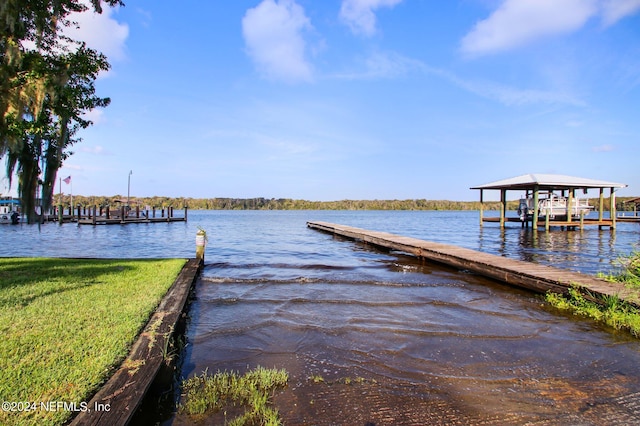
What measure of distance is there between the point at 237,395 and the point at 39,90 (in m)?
6.44

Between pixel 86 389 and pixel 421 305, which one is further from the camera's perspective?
pixel 421 305

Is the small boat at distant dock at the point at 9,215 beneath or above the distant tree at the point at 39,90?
beneath

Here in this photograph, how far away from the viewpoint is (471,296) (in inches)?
324

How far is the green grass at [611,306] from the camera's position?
574cm

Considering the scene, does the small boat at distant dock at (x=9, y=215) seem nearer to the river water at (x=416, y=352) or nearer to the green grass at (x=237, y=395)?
the river water at (x=416, y=352)

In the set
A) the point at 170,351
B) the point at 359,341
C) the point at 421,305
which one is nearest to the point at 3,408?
the point at 170,351

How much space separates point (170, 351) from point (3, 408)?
1698 mm

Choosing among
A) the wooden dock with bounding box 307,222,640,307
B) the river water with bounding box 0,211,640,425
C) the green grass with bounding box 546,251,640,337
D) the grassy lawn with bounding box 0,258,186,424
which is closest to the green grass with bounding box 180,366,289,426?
the river water with bounding box 0,211,640,425

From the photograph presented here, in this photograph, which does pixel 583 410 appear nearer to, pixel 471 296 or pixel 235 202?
pixel 471 296

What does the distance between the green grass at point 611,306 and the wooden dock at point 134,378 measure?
6.83 meters

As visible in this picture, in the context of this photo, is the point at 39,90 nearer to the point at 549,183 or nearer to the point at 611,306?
the point at 611,306

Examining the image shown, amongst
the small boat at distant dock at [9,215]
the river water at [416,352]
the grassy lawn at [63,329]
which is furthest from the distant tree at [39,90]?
the small boat at distant dock at [9,215]

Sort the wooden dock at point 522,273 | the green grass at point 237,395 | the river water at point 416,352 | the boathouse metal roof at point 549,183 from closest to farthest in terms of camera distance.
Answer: the green grass at point 237,395, the river water at point 416,352, the wooden dock at point 522,273, the boathouse metal roof at point 549,183

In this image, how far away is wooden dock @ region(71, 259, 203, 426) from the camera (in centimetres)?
263
